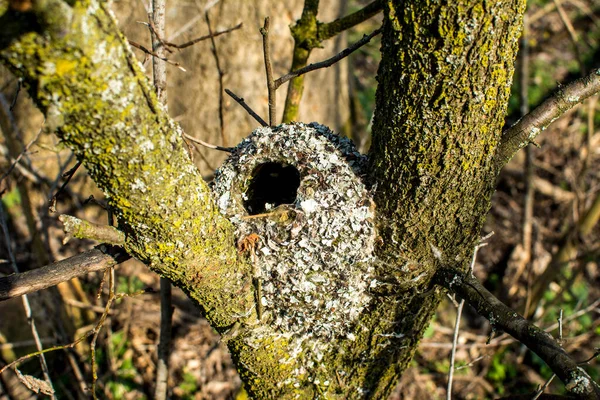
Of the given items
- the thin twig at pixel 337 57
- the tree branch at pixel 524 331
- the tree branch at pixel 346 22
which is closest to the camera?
the tree branch at pixel 524 331

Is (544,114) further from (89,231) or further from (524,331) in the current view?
(89,231)

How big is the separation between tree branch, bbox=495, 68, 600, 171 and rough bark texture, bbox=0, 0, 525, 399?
111 mm

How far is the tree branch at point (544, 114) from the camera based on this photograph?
1.65 metres

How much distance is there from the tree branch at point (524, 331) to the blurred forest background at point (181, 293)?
86.9 inches

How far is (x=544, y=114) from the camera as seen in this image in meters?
1.69

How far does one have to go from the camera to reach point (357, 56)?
848 centimetres

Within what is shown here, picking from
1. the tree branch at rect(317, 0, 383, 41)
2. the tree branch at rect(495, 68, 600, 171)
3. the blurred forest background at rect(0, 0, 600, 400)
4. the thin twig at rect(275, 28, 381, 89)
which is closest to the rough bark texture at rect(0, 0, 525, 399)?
the tree branch at rect(495, 68, 600, 171)

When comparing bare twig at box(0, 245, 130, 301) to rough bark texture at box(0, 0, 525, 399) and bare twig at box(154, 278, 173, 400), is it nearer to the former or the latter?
rough bark texture at box(0, 0, 525, 399)

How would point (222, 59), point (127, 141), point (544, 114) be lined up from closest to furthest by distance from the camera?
point (127, 141) < point (544, 114) < point (222, 59)

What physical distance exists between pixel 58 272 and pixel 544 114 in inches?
70.8

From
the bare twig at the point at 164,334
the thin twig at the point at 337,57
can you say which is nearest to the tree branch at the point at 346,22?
the thin twig at the point at 337,57

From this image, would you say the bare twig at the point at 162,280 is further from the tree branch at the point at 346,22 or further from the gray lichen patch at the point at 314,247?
the tree branch at the point at 346,22

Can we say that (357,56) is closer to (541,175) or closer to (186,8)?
(541,175)

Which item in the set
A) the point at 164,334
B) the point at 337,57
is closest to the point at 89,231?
the point at 337,57
